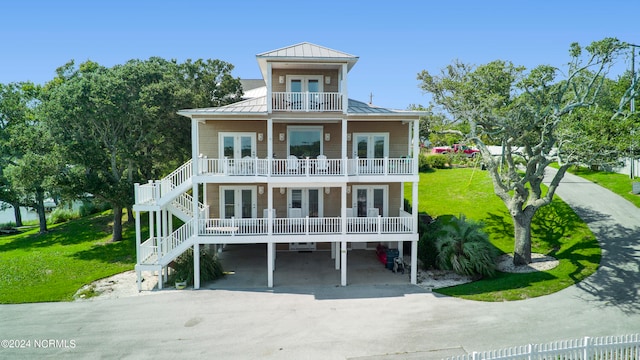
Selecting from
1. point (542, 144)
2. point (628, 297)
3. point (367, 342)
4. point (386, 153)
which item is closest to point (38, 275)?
point (367, 342)

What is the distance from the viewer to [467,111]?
1908 cm

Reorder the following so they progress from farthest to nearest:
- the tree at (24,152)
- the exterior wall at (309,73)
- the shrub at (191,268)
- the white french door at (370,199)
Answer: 1. the tree at (24,152)
2. the white french door at (370,199)
3. the exterior wall at (309,73)
4. the shrub at (191,268)

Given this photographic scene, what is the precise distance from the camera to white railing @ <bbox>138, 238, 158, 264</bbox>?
1691 centimetres

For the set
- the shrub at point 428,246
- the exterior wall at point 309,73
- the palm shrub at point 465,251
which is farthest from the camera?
the exterior wall at point 309,73

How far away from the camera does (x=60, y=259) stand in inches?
856

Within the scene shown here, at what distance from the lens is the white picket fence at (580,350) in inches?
366

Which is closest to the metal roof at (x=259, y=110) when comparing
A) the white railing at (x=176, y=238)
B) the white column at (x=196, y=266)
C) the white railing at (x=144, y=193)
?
the white railing at (x=144, y=193)

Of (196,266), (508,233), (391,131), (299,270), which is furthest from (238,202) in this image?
(508,233)

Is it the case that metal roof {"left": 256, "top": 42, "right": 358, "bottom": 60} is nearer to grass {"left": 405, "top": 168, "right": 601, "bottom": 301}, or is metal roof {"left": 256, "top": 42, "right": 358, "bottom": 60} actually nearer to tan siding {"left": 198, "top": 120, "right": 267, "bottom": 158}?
tan siding {"left": 198, "top": 120, "right": 267, "bottom": 158}

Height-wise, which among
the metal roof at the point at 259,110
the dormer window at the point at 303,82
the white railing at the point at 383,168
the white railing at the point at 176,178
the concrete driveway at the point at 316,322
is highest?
the dormer window at the point at 303,82

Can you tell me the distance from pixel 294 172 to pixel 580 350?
12.5m

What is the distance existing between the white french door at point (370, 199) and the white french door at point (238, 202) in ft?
18.1

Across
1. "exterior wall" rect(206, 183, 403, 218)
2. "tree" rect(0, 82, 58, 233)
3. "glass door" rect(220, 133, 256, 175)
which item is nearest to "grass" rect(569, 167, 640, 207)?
"exterior wall" rect(206, 183, 403, 218)

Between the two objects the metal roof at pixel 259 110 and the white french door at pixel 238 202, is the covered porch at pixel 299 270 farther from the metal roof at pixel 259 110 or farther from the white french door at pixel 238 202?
the metal roof at pixel 259 110
